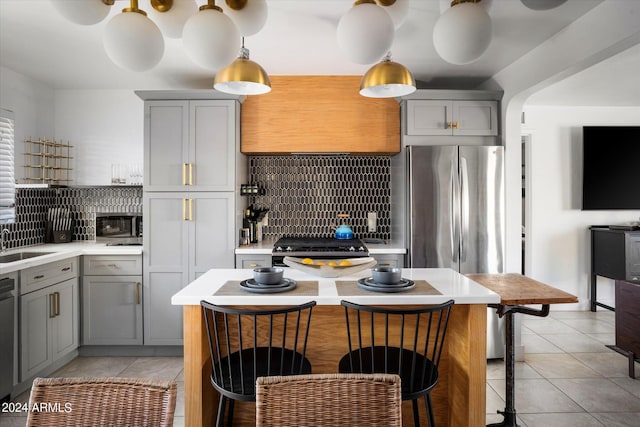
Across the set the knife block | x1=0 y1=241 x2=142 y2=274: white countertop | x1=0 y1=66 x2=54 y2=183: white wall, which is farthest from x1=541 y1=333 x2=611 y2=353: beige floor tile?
x1=0 y1=66 x2=54 y2=183: white wall

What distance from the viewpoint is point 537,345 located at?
163 inches

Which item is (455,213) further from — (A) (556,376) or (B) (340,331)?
(B) (340,331)

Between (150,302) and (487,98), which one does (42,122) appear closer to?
(150,302)

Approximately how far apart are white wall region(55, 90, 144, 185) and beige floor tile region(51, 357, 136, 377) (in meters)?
1.75

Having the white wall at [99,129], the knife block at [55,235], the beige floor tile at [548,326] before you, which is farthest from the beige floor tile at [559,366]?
the knife block at [55,235]

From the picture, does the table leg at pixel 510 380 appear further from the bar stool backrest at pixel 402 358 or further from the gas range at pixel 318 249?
the gas range at pixel 318 249

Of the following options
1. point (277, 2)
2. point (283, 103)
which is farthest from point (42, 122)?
point (277, 2)

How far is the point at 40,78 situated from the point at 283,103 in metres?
2.36

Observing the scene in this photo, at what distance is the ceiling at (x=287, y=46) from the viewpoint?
2633mm

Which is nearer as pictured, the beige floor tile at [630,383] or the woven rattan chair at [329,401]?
the woven rattan chair at [329,401]

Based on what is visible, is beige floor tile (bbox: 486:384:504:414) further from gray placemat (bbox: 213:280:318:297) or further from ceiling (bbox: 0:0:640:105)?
ceiling (bbox: 0:0:640:105)

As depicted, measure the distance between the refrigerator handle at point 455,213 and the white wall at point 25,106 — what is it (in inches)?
156

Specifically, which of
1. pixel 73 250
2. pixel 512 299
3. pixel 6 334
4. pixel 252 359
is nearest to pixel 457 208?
pixel 512 299

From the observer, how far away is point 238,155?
13.0 ft
